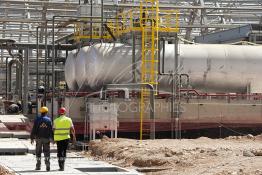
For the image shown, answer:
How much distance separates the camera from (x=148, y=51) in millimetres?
24797

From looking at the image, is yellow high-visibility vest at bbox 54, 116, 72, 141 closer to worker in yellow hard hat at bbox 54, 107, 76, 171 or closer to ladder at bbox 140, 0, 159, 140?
worker in yellow hard hat at bbox 54, 107, 76, 171

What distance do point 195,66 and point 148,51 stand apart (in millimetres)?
2266

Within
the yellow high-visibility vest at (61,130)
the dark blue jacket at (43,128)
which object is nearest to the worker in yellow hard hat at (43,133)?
the dark blue jacket at (43,128)

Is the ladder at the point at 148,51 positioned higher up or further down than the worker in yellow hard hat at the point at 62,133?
higher up

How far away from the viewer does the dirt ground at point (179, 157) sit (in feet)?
46.0

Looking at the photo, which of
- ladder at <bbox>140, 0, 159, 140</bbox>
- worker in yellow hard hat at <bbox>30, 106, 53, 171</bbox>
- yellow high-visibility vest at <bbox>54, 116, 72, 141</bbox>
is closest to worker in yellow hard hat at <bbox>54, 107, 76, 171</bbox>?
yellow high-visibility vest at <bbox>54, 116, 72, 141</bbox>

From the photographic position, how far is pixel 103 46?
82.6 feet

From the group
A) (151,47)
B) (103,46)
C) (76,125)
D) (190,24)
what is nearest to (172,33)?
(151,47)

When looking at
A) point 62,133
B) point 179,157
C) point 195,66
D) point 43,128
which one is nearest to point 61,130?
point 62,133

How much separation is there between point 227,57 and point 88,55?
226 inches

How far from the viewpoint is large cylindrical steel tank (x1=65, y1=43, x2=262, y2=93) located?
25.0 metres

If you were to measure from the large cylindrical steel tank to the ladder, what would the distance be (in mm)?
511

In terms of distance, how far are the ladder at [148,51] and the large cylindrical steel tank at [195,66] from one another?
51cm

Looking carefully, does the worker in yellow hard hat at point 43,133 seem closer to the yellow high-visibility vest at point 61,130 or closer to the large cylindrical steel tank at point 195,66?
the yellow high-visibility vest at point 61,130
